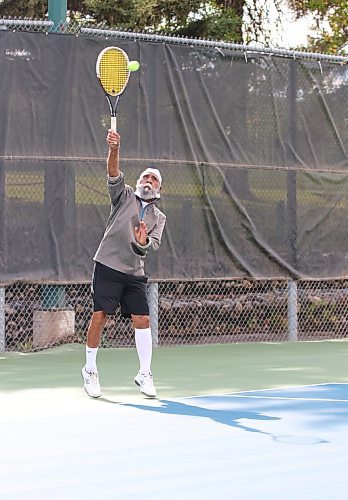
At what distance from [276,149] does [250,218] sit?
795mm

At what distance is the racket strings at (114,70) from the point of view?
27.5ft

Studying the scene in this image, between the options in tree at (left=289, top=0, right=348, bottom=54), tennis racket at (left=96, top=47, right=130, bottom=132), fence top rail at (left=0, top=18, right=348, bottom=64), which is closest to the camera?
tennis racket at (left=96, top=47, right=130, bottom=132)

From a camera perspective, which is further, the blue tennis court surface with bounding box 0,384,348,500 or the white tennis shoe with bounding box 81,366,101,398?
the white tennis shoe with bounding box 81,366,101,398

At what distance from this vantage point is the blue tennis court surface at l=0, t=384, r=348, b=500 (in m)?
5.20

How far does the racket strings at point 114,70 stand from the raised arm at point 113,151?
0.70m

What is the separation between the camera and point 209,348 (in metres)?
11.7

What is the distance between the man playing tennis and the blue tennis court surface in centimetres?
28

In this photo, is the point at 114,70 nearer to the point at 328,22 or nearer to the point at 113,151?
the point at 113,151

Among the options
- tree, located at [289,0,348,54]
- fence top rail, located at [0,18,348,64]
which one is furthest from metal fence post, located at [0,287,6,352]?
tree, located at [289,0,348,54]

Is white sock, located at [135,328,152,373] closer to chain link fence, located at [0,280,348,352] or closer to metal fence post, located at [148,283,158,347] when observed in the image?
chain link fence, located at [0,280,348,352]

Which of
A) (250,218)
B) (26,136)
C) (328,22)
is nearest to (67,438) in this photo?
(26,136)

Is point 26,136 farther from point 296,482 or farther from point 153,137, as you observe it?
point 296,482

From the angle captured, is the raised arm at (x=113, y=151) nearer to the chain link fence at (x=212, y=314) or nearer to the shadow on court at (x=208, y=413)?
the shadow on court at (x=208, y=413)

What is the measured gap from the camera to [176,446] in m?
6.25
